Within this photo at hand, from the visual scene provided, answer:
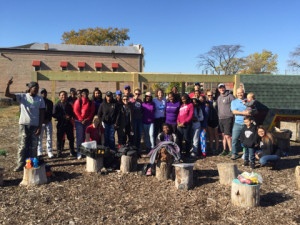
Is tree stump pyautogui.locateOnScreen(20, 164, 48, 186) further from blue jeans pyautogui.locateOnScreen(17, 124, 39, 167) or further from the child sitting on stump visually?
the child sitting on stump

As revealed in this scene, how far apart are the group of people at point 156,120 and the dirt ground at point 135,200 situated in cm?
91

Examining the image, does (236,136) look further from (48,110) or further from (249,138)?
(48,110)

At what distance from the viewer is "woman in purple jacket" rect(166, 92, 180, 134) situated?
7375mm

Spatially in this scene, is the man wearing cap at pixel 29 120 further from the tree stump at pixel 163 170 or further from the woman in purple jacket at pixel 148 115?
the tree stump at pixel 163 170

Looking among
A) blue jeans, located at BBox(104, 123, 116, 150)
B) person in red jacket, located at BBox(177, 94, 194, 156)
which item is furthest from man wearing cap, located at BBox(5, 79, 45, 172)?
person in red jacket, located at BBox(177, 94, 194, 156)

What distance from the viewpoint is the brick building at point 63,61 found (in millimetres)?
36344

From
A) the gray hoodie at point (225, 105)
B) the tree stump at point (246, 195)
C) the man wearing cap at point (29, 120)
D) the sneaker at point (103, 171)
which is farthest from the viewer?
the gray hoodie at point (225, 105)

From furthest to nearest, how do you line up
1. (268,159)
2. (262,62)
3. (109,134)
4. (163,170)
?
(262,62)
(109,134)
(268,159)
(163,170)

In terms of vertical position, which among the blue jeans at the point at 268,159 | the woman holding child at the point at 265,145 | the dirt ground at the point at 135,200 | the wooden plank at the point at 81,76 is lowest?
the dirt ground at the point at 135,200

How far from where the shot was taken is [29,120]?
235 inches

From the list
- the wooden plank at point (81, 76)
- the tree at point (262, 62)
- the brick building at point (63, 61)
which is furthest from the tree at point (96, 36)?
the wooden plank at point (81, 76)

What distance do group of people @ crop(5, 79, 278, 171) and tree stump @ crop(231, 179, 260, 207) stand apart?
2.11 metres

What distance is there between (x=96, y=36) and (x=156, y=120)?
49140 millimetres

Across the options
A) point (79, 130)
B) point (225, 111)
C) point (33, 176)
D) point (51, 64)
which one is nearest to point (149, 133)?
point (79, 130)
